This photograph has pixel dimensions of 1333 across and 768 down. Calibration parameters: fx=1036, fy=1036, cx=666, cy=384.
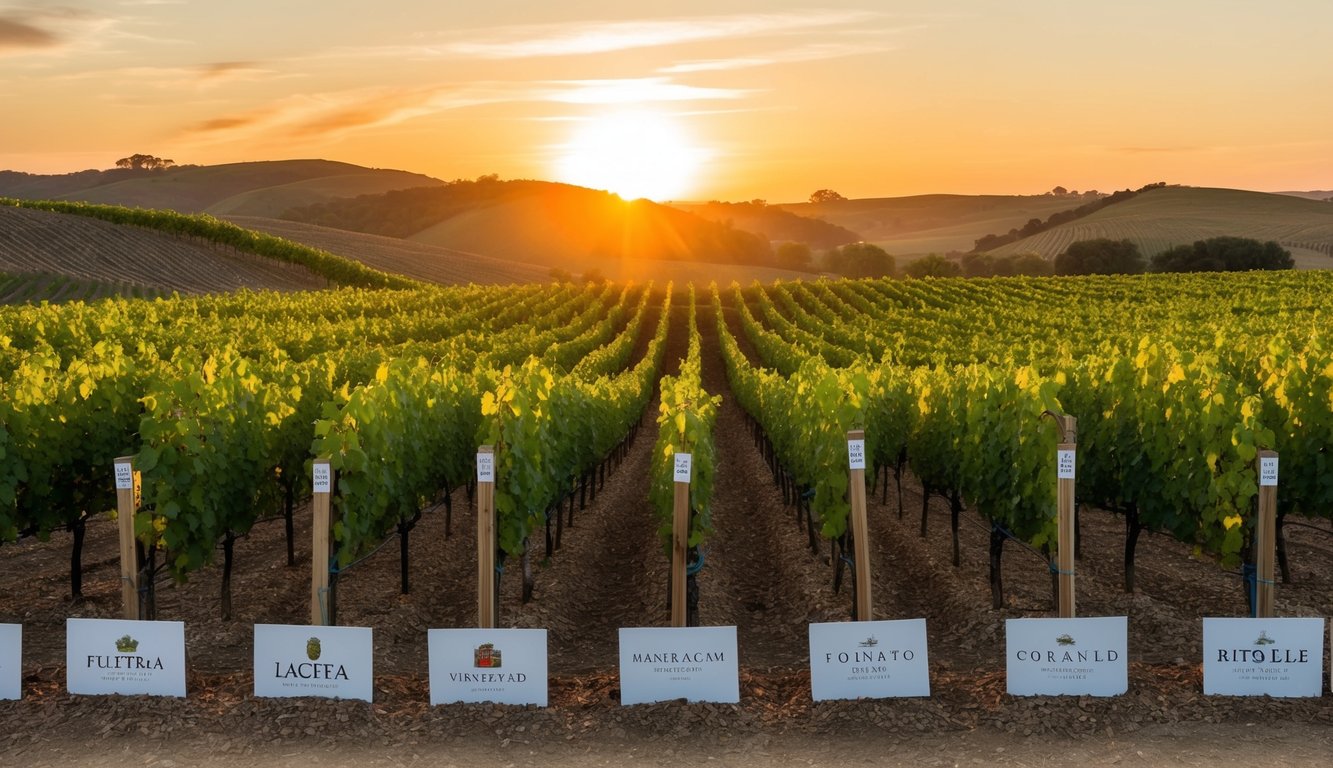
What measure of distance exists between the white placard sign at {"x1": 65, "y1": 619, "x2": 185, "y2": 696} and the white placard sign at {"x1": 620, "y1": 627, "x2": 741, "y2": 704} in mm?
3458

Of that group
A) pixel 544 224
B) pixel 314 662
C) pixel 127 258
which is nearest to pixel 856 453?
pixel 314 662

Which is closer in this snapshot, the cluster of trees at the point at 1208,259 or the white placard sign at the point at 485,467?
the white placard sign at the point at 485,467

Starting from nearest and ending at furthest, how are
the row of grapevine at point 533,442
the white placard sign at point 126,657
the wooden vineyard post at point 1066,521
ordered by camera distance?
the white placard sign at point 126,657
the wooden vineyard post at point 1066,521
the row of grapevine at point 533,442

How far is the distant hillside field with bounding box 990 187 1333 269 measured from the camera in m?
104

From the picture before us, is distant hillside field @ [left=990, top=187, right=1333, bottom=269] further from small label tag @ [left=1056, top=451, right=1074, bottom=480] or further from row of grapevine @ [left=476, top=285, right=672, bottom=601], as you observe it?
small label tag @ [left=1056, top=451, right=1074, bottom=480]

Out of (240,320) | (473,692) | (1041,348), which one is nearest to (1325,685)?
(473,692)

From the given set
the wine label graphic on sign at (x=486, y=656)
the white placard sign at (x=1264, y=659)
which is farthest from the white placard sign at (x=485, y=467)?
the white placard sign at (x=1264, y=659)

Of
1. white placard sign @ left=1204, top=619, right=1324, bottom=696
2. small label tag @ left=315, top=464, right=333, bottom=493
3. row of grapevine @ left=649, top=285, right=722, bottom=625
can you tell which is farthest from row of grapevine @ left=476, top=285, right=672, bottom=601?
white placard sign @ left=1204, top=619, right=1324, bottom=696

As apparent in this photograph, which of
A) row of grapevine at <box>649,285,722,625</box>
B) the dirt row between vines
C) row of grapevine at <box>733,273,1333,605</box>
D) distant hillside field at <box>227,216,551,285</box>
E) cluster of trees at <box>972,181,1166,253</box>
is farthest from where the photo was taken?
cluster of trees at <box>972,181,1166,253</box>

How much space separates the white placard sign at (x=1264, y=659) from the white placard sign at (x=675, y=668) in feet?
12.2

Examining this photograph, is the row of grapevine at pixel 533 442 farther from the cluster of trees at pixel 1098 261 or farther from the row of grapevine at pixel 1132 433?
the cluster of trees at pixel 1098 261

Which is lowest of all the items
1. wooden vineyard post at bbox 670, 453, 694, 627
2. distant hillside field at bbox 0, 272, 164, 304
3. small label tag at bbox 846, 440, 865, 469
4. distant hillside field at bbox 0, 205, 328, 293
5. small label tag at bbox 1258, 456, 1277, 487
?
wooden vineyard post at bbox 670, 453, 694, 627

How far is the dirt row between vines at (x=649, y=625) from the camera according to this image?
7.30 meters

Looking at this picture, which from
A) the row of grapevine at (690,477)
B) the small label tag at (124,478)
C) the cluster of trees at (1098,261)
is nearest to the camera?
the small label tag at (124,478)
